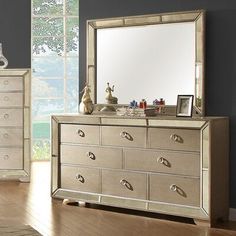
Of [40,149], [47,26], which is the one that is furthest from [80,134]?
[47,26]

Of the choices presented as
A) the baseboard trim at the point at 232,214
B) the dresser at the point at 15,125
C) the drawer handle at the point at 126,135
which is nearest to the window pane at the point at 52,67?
the dresser at the point at 15,125

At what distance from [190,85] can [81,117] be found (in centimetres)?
100

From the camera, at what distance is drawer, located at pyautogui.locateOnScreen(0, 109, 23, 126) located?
21.6ft

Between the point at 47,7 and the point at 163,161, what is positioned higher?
the point at 47,7

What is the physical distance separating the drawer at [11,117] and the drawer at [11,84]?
24cm

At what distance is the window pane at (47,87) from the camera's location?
336 inches

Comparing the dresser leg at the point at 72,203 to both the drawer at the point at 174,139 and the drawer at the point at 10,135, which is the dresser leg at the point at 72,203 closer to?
the drawer at the point at 174,139

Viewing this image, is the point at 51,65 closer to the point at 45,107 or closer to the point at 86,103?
the point at 45,107

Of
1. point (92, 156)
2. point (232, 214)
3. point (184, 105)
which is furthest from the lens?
point (92, 156)

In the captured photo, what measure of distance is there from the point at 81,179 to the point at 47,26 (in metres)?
3.74

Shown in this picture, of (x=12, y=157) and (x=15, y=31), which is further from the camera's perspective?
(x=15, y=31)

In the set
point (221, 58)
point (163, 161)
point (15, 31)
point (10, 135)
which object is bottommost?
point (163, 161)

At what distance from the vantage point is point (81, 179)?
Answer: 537 cm

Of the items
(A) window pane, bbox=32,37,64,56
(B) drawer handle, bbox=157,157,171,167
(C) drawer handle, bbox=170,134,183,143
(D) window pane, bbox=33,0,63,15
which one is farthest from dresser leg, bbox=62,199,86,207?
(D) window pane, bbox=33,0,63,15
